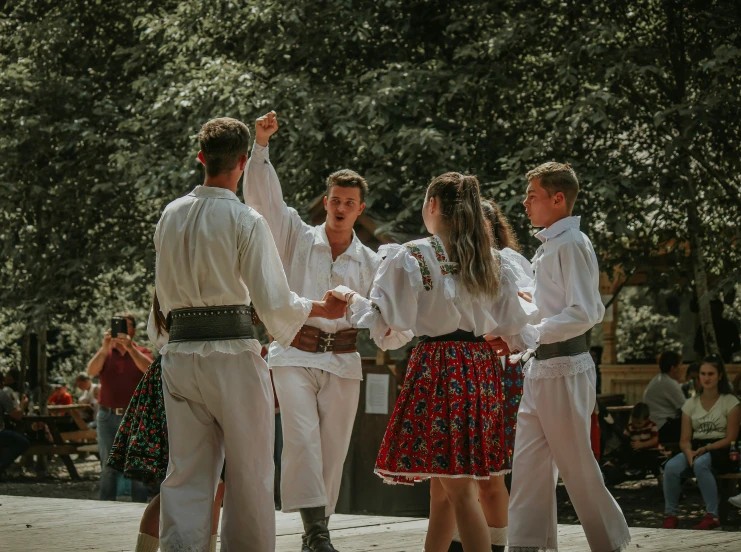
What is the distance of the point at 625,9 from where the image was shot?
12180mm

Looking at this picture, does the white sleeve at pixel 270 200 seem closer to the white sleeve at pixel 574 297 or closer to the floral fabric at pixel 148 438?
the floral fabric at pixel 148 438

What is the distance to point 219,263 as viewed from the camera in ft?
15.1

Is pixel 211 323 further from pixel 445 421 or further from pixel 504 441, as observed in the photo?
pixel 504 441

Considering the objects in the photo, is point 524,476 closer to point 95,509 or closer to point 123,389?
point 95,509

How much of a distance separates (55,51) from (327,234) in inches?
408

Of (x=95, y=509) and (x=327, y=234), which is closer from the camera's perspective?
(x=327, y=234)

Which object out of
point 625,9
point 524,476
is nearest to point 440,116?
point 625,9

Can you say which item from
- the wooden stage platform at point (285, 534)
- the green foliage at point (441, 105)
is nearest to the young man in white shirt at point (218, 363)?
the wooden stage platform at point (285, 534)

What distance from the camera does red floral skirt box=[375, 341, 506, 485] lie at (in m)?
5.12

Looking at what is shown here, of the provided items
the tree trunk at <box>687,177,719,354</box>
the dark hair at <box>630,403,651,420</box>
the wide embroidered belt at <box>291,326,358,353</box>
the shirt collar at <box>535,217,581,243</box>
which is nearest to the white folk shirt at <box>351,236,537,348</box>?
the shirt collar at <box>535,217,581,243</box>

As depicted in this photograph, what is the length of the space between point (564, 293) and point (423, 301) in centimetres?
75

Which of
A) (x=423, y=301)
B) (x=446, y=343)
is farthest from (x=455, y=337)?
(x=423, y=301)

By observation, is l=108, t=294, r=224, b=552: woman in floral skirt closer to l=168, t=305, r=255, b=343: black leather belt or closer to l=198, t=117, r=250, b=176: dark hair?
l=168, t=305, r=255, b=343: black leather belt

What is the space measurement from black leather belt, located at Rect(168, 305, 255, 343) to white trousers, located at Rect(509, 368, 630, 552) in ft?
5.20
